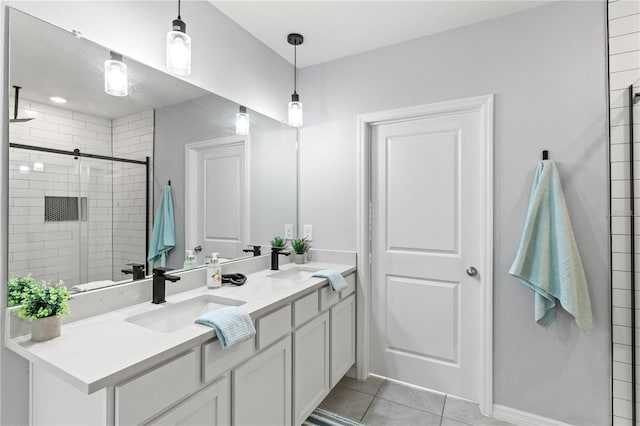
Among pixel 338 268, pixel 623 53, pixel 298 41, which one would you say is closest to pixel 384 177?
pixel 338 268

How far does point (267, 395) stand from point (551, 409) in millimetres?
1696

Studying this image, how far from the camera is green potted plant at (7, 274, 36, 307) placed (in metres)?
1.12

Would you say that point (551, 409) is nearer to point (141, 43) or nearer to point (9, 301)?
point (9, 301)

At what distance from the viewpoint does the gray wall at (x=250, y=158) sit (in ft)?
5.54

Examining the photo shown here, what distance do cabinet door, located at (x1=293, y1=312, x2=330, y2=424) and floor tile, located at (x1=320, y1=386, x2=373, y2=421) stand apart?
0.61 feet

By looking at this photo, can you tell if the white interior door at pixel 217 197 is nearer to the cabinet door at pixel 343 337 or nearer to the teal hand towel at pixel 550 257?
the cabinet door at pixel 343 337

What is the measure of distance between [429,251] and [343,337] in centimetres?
87

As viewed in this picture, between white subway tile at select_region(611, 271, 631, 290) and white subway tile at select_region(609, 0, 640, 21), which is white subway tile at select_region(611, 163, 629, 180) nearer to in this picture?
white subway tile at select_region(611, 271, 631, 290)

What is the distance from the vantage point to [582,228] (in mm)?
1817

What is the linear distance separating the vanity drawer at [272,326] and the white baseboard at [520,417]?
1.48 meters

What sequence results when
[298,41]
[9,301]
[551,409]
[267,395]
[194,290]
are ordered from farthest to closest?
[298,41]
[551,409]
[194,290]
[267,395]
[9,301]

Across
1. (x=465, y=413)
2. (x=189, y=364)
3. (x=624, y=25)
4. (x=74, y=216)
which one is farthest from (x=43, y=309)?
(x=624, y=25)

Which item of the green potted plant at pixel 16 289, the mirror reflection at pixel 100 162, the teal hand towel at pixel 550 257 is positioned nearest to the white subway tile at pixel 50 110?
the mirror reflection at pixel 100 162

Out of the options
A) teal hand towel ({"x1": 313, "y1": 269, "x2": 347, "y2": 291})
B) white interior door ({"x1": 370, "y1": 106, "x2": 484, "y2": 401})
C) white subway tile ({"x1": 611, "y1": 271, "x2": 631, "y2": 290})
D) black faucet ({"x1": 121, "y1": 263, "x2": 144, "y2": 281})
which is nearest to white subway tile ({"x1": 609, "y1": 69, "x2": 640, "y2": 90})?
white interior door ({"x1": 370, "y1": 106, "x2": 484, "y2": 401})
